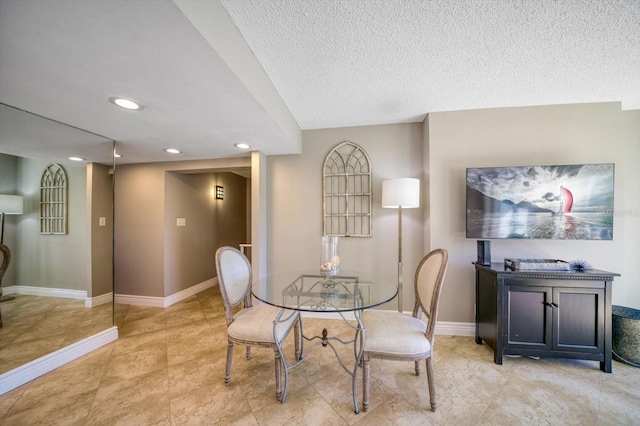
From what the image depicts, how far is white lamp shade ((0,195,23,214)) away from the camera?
1822 millimetres

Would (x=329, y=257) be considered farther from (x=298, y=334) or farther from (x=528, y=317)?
(x=528, y=317)

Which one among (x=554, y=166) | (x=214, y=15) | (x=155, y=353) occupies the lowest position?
(x=155, y=353)

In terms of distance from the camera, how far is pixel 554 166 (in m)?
2.20

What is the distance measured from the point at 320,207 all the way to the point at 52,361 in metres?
2.81

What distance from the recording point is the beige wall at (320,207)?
280 centimetres

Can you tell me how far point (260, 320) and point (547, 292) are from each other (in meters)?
2.37

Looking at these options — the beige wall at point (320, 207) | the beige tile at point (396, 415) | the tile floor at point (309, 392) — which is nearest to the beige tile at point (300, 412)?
the tile floor at point (309, 392)

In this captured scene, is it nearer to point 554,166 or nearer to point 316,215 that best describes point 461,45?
point 554,166

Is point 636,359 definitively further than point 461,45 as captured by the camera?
Answer: Yes

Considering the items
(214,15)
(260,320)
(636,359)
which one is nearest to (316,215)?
(260,320)

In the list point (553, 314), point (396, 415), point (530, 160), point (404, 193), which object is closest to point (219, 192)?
point (404, 193)

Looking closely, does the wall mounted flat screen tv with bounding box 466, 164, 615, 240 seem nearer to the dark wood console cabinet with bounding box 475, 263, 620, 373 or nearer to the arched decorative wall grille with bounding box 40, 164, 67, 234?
the dark wood console cabinet with bounding box 475, 263, 620, 373

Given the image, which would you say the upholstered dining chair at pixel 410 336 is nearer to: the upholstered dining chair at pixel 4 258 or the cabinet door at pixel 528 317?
the cabinet door at pixel 528 317

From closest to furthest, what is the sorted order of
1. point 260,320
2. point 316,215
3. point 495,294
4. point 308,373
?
point 260,320 → point 308,373 → point 495,294 → point 316,215
